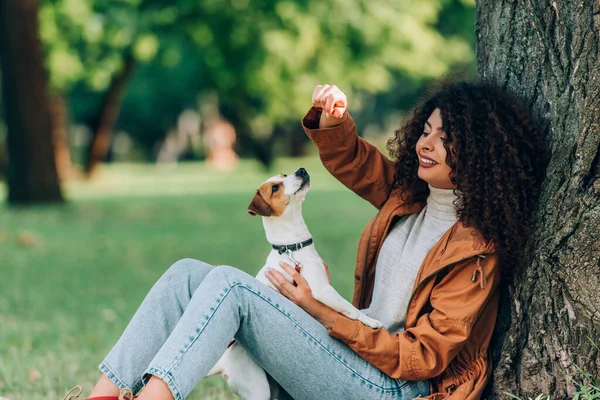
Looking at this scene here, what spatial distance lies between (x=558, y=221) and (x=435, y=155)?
1.80 ft

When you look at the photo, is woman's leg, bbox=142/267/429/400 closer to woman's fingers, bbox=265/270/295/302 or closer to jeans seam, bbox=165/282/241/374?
jeans seam, bbox=165/282/241/374

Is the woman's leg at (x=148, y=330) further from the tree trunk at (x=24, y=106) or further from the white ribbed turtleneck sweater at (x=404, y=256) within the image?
the tree trunk at (x=24, y=106)

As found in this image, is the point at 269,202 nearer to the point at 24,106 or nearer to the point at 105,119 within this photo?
the point at 24,106

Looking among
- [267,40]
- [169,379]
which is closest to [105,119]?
[267,40]

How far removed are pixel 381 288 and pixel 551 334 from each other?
0.71 m

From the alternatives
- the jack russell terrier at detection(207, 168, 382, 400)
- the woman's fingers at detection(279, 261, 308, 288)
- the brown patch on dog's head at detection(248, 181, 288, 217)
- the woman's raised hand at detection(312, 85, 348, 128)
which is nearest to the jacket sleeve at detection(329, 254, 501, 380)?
the jack russell terrier at detection(207, 168, 382, 400)

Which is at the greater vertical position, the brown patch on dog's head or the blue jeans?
the brown patch on dog's head

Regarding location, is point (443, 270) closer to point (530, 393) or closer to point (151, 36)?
point (530, 393)

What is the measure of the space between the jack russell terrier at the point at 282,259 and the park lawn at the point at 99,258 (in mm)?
951

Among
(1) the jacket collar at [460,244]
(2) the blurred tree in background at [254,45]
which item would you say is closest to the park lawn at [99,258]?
(1) the jacket collar at [460,244]

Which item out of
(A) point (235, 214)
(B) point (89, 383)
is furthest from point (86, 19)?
(B) point (89, 383)

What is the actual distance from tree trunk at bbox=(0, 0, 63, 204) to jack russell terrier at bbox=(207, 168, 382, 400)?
1164cm

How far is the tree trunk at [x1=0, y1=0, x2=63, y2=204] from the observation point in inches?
563

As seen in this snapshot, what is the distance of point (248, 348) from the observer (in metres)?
3.27
